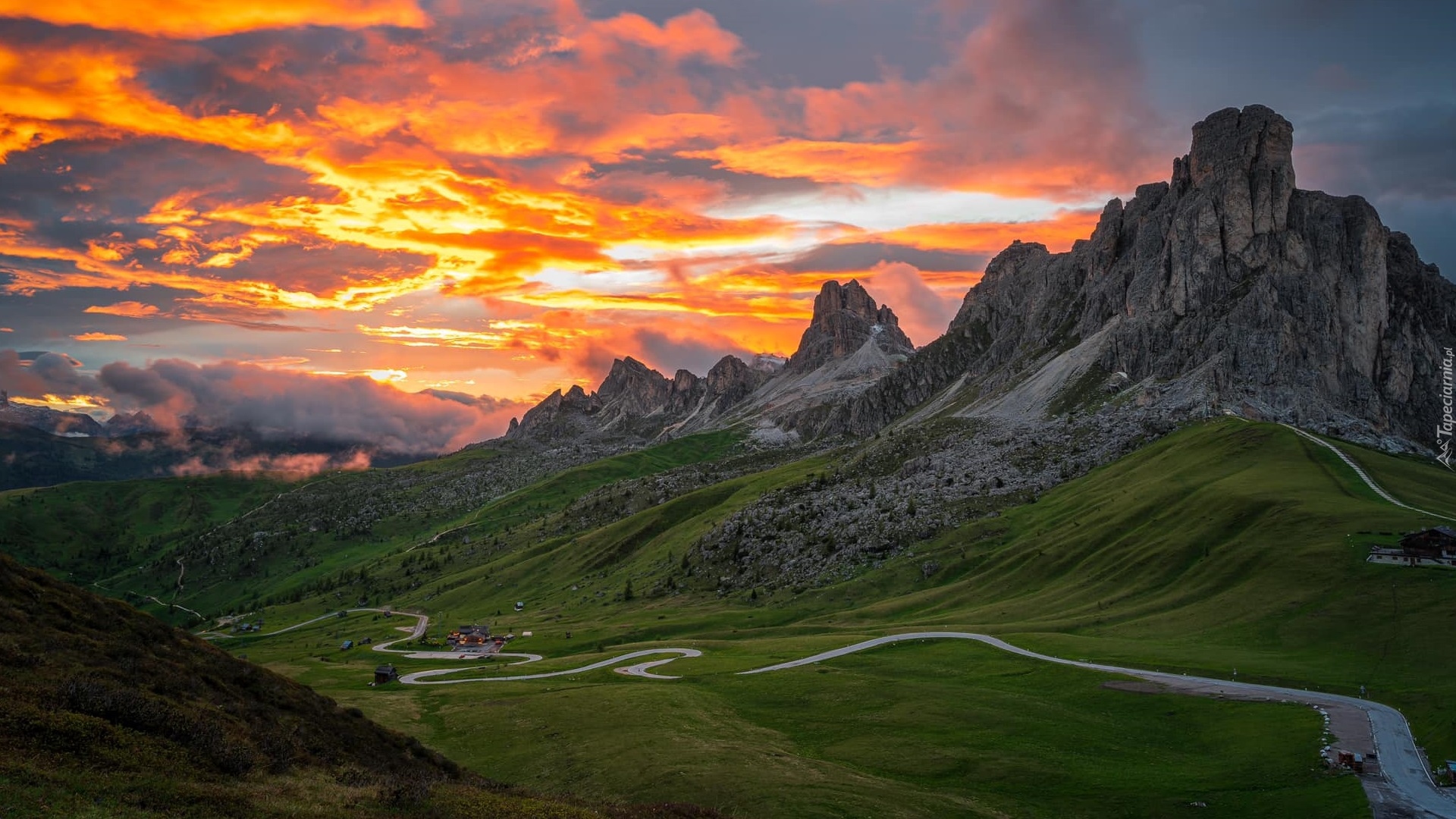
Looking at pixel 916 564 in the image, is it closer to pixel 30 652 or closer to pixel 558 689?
pixel 558 689

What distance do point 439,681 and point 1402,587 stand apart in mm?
126641

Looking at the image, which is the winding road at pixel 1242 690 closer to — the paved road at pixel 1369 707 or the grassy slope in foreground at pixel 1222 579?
the paved road at pixel 1369 707

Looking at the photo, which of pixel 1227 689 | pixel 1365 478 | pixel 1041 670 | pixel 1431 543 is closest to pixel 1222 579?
pixel 1431 543

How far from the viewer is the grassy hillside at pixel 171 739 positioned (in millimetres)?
29156

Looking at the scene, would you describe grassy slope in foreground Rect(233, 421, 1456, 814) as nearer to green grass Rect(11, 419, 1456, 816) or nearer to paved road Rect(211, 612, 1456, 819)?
green grass Rect(11, 419, 1456, 816)

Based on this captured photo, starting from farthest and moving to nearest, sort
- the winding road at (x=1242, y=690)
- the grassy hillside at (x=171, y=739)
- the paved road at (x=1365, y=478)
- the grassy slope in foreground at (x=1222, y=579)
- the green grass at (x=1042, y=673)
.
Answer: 1. the paved road at (x=1365, y=478)
2. the grassy slope in foreground at (x=1222, y=579)
3. the green grass at (x=1042, y=673)
4. the winding road at (x=1242, y=690)
5. the grassy hillside at (x=171, y=739)

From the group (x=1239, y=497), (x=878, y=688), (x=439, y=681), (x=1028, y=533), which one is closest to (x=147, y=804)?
(x=878, y=688)

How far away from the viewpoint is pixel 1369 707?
70.4 meters

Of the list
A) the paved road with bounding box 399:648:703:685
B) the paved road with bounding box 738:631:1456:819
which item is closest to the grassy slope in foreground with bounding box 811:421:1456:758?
the paved road with bounding box 738:631:1456:819

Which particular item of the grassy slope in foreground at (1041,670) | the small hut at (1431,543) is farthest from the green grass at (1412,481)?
the small hut at (1431,543)

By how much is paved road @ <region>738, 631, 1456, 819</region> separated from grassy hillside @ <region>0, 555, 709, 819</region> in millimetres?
46727

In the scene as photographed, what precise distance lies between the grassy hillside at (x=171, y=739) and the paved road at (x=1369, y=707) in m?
46.7

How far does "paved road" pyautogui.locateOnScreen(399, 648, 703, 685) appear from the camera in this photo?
115m

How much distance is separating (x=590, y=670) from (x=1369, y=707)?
91166 mm
